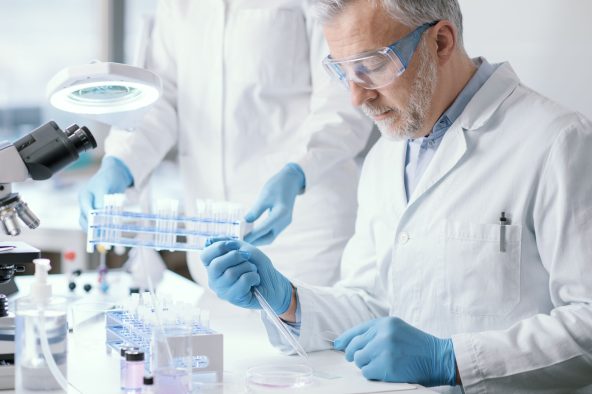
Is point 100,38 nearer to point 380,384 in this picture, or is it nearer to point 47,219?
point 47,219

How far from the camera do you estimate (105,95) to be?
203 centimetres

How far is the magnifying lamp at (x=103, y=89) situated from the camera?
1851 millimetres

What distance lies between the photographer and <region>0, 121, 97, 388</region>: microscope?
169 centimetres

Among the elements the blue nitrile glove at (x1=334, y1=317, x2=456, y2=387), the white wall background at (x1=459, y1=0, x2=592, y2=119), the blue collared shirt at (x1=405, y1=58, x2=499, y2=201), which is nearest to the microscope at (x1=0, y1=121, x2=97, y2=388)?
the blue nitrile glove at (x1=334, y1=317, x2=456, y2=387)

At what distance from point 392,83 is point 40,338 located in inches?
38.9

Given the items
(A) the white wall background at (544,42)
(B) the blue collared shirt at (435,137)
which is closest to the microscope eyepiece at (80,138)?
(B) the blue collared shirt at (435,137)

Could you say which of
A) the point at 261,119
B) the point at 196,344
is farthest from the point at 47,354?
the point at 261,119

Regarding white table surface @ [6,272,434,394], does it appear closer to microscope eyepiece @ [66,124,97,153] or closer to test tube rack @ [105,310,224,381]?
test tube rack @ [105,310,224,381]

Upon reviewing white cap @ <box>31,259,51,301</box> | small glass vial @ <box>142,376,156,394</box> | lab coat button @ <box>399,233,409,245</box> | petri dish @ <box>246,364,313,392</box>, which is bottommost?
petri dish @ <box>246,364,313,392</box>

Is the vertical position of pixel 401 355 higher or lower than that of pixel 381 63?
lower

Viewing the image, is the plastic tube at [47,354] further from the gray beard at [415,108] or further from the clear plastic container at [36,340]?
the gray beard at [415,108]

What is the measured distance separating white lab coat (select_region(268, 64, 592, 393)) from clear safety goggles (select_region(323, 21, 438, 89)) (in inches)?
8.2

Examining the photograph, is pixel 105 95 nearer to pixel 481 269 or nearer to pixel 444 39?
pixel 444 39

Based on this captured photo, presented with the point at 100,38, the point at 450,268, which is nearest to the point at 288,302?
the point at 450,268
